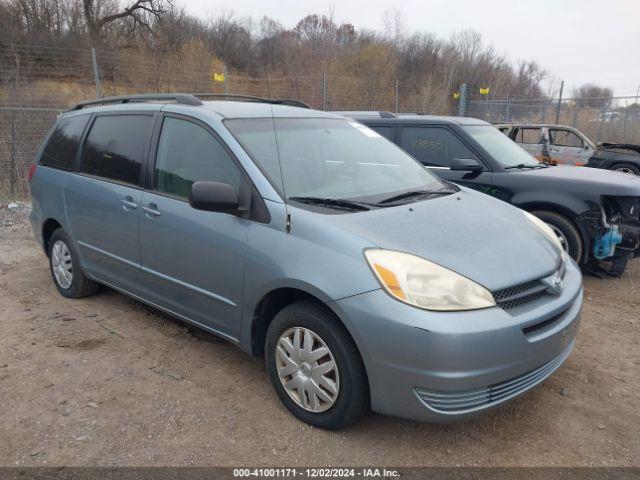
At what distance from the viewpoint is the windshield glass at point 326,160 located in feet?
10.2

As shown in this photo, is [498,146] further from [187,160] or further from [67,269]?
[67,269]

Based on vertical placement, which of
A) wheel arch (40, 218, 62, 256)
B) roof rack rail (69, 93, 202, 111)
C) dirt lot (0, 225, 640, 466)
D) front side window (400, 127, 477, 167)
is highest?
roof rack rail (69, 93, 202, 111)

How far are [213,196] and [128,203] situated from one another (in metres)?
1.20

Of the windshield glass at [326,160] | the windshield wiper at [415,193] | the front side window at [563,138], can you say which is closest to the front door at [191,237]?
the windshield glass at [326,160]

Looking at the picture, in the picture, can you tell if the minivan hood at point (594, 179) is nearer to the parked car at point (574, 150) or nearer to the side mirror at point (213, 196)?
the side mirror at point (213, 196)

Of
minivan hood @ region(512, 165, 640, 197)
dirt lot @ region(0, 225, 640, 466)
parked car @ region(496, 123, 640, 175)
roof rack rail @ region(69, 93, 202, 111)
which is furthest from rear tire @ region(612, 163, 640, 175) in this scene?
roof rack rail @ region(69, 93, 202, 111)

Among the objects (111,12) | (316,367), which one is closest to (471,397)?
(316,367)

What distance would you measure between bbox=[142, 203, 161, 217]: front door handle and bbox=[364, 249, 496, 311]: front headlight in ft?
5.57

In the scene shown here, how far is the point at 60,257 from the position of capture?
4.71 m

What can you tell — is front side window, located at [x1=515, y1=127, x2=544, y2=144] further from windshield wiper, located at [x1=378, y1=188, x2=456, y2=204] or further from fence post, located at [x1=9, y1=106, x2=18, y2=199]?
fence post, located at [x1=9, y1=106, x2=18, y2=199]

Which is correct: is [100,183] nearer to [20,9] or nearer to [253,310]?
[253,310]

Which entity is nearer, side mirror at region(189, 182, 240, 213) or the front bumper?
the front bumper

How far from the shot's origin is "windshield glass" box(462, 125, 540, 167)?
595cm

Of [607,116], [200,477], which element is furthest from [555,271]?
[607,116]
